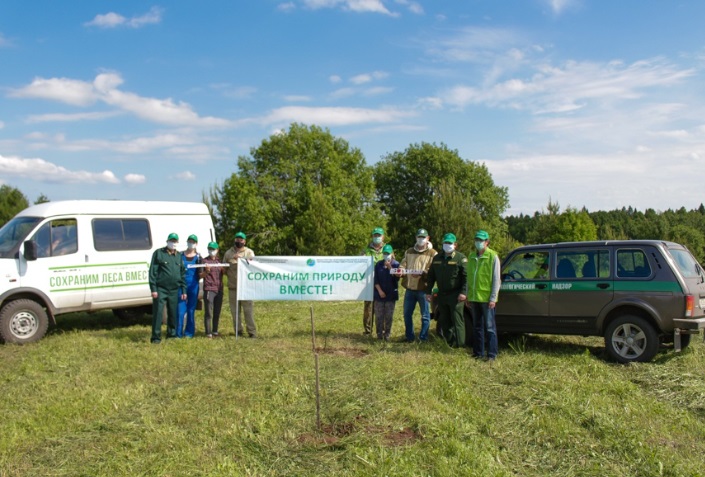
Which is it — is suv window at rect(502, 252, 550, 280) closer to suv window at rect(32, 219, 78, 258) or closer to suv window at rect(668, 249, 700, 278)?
suv window at rect(668, 249, 700, 278)

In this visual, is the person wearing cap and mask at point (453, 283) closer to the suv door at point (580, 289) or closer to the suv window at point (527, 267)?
the suv window at point (527, 267)

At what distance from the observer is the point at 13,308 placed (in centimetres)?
1002

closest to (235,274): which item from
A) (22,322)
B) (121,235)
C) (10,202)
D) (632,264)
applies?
(121,235)

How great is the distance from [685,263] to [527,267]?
2257mm

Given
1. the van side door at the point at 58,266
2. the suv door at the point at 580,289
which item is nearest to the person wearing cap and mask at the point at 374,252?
the suv door at the point at 580,289

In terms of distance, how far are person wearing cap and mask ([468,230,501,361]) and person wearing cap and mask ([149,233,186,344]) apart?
5.24 metres

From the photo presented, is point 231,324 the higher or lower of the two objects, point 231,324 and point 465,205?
the lower

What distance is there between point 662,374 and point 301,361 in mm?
4855

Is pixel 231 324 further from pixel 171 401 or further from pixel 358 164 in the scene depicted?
pixel 358 164

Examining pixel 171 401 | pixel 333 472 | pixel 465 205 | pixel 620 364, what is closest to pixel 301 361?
pixel 171 401

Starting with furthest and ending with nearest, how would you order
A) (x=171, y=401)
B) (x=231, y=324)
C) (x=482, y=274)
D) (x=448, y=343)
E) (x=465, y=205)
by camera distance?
(x=465, y=205), (x=231, y=324), (x=448, y=343), (x=482, y=274), (x=171, y=401)

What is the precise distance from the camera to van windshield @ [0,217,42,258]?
33.5 ft

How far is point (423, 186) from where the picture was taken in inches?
1970

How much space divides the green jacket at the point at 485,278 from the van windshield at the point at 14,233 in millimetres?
8161
